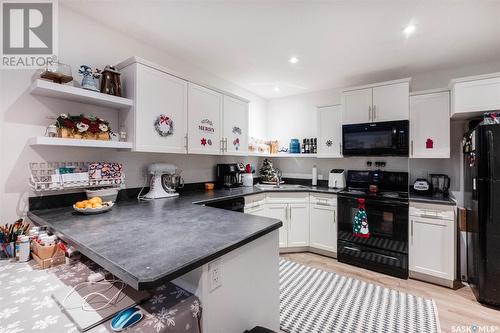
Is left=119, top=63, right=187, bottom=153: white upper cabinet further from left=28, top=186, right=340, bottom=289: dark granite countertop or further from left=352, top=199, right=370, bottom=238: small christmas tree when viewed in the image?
left=352, top=199, right=370, bottom=238: small christmas tree

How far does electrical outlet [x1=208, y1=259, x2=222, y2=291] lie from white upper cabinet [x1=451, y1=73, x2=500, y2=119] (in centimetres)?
294

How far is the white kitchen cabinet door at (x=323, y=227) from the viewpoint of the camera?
3107 millimetres

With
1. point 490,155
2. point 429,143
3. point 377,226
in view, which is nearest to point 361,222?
point 377,226

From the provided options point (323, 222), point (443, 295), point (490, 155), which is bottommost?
point (443, 295)

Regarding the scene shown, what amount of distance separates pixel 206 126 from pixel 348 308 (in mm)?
2362

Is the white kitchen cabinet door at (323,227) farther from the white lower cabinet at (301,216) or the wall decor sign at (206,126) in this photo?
the wall decor sign at (206,126)

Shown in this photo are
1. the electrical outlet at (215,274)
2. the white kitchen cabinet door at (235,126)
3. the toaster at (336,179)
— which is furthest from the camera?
the toaster at (336,179)

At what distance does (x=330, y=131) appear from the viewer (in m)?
3.46

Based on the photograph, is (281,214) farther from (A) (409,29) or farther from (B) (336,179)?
(A) (409,29)

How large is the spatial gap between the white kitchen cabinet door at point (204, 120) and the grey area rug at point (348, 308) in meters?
1.78

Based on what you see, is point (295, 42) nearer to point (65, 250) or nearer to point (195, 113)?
point (195, 113)

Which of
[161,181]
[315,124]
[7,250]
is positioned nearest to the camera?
[7,250]

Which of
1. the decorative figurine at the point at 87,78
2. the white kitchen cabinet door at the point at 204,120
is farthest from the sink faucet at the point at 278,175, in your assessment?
the decorative figurine at the point at 87,78

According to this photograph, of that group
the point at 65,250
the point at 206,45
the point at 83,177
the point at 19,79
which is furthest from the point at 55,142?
the point at 206,45
